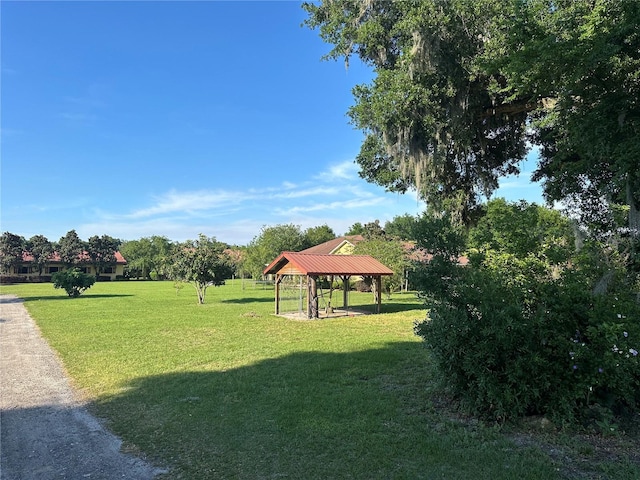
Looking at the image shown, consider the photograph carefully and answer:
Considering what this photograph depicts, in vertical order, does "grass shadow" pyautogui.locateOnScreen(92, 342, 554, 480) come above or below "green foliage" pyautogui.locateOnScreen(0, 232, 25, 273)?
below

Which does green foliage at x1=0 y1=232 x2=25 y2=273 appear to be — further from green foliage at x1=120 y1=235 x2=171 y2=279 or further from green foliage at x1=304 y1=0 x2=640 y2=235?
green foliage at x1=304 y1=0 x2=640 y2=235

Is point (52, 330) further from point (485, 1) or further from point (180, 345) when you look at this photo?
point (485, 1)

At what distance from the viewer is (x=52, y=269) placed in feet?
203

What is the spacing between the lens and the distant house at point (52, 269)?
5678 centimetres

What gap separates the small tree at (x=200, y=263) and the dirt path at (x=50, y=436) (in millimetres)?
14626

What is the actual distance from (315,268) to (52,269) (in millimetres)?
57899

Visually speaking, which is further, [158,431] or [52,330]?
[52,330]

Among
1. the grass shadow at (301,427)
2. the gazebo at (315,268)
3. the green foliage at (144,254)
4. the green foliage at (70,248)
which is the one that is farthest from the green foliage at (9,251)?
the grass shadow at (301,427)

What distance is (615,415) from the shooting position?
Result: 16.6ft

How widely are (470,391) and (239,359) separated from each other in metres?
5.52

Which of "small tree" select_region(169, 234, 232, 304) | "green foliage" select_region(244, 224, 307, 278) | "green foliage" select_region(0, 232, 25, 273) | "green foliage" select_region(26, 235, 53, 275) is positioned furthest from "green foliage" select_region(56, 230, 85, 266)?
"small tree" select_region(169, 234, 232, 304)

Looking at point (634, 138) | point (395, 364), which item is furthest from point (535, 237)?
point (395, 364)

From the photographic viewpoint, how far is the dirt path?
4047mm

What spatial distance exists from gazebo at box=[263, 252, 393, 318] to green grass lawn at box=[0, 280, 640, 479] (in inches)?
219
